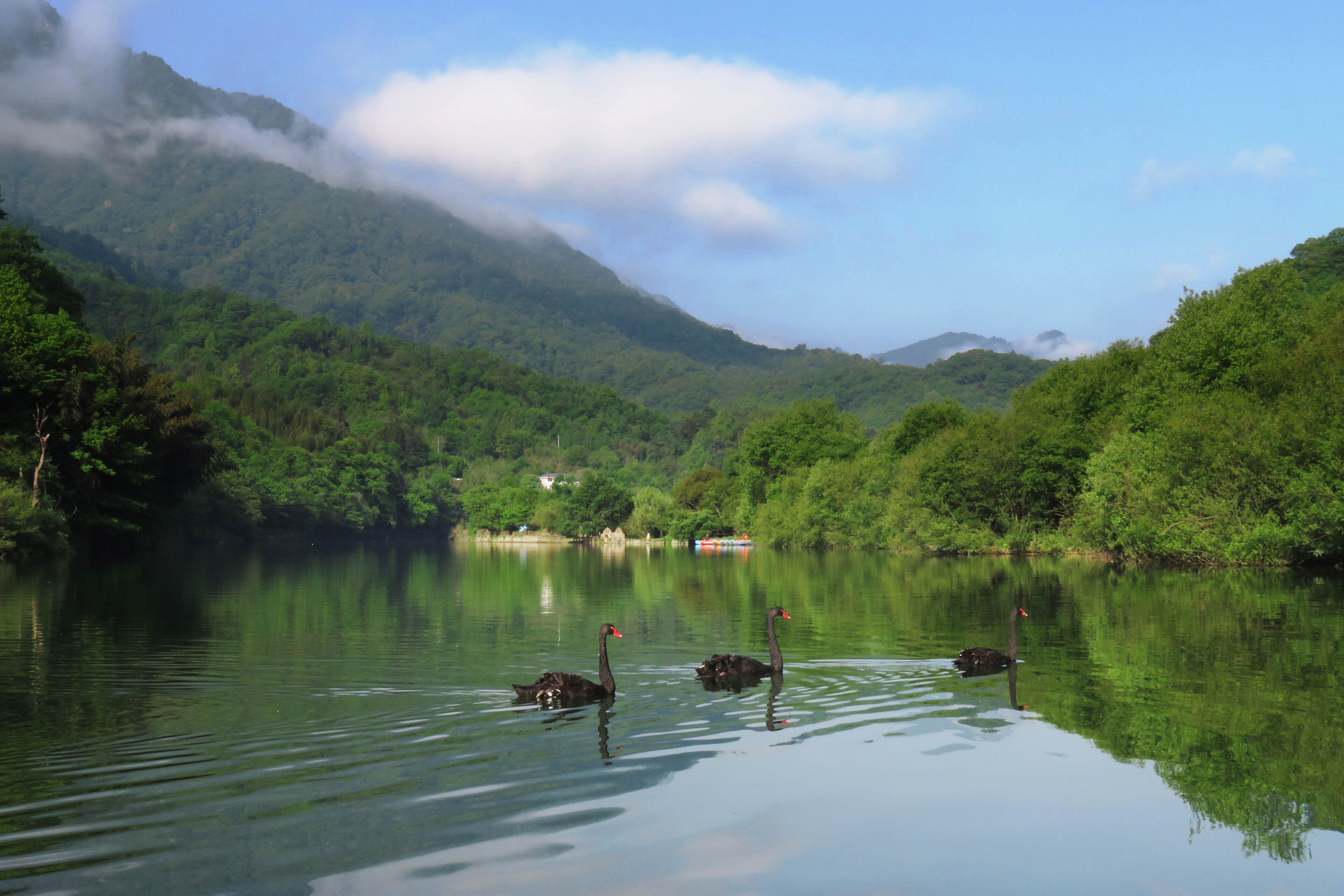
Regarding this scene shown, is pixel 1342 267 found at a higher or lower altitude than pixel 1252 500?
higher

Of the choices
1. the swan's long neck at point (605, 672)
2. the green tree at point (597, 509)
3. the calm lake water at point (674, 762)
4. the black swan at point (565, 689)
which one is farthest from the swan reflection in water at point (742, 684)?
the green tree at point (597, 509)

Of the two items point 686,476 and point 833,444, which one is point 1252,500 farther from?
point 686,476

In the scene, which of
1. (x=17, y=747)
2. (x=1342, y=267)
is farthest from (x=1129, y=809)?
(x=1342, y=267)

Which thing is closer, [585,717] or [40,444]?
[585,717]

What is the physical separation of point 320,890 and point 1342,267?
10293 cm

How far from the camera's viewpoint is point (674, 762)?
10.6 m

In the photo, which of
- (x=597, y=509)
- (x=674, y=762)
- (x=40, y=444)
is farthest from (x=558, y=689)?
(x=597, y=509)

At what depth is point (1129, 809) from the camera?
349 inches

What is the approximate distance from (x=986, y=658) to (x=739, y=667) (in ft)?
13.3

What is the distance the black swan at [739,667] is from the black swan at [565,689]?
1.75 meters

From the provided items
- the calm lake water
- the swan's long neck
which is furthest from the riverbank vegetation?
the swan's long neck

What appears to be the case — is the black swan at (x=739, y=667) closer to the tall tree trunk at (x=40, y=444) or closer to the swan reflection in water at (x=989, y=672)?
the swan reflection in water at (x=989, y=672)

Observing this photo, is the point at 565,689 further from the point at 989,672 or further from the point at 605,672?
the point at 989,672

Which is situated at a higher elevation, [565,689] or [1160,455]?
[1160,455]
